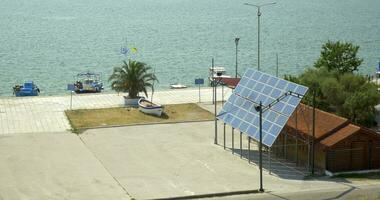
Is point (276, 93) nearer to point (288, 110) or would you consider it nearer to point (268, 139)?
point (288, 110)

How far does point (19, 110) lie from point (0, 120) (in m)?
4.12

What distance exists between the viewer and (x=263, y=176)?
141 ft

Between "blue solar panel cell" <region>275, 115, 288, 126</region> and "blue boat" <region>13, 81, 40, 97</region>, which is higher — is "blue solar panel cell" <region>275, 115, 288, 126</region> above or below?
above

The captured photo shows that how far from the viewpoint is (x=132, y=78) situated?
6556 centimetres

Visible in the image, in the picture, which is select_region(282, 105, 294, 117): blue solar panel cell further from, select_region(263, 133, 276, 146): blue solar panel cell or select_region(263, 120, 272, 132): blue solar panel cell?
select_region(263, 133, 276, 146): blue solar panel cell

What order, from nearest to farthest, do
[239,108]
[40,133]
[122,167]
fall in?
[122,167], [239,108], [40,133]

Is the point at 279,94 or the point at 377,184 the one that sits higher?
the point at 279,94

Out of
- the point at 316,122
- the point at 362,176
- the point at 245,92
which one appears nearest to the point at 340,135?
the point at 362,176

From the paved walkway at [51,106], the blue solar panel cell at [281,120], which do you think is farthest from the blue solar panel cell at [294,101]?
the paved walkway at [51,106]

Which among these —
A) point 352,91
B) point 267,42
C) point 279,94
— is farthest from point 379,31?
point 279,94

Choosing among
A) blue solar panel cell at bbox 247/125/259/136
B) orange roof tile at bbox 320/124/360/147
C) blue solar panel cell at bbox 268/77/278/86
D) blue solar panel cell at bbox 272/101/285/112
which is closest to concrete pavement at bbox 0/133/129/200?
blue solar panel cell at bbox 247/125/259/136

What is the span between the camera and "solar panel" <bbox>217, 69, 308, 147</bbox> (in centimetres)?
4447

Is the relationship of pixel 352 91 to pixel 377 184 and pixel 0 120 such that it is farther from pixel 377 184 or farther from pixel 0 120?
pixel 0 120

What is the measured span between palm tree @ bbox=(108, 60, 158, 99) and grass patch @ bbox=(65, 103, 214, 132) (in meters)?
2.68
